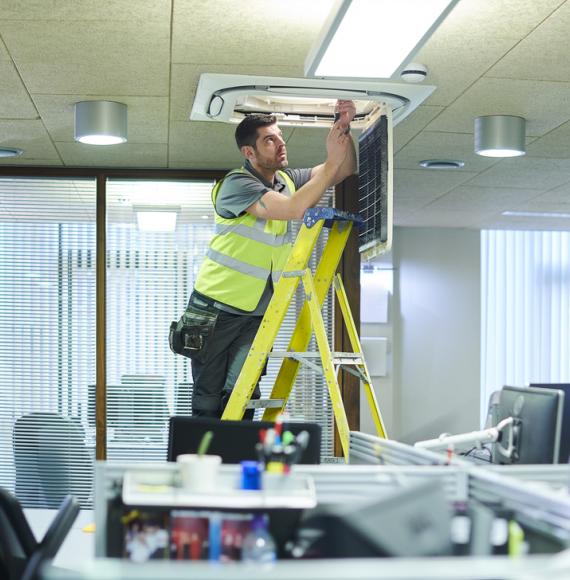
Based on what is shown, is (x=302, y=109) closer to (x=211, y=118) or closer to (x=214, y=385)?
(x=211, y=118)

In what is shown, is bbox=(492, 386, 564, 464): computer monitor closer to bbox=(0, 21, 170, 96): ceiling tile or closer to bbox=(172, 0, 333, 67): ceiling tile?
bbox=(172, 0, 333, 67): ceiling tile

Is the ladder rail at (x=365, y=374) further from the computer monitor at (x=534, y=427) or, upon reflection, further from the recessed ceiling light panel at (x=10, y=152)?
the recessed ceiling light panel at (x=10, y=152)

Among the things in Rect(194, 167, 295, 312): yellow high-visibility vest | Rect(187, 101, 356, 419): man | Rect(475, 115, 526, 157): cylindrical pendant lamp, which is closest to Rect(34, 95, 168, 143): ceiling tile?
Rect(187, 101, 356, 419): man

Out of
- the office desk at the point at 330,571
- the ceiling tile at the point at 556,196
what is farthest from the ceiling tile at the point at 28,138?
the office desk at the point at 330,571

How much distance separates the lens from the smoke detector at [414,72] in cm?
348

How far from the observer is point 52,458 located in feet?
19.0

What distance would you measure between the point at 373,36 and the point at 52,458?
3.87m

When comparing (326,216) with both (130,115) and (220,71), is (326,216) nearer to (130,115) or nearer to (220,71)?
(220,71)

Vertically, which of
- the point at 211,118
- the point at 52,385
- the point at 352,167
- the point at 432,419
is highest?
the point at 211,118

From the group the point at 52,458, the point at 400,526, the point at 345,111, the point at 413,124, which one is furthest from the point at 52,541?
the point at 52,458

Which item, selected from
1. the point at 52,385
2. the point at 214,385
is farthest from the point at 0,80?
the point at 52,385

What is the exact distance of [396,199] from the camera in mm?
6824

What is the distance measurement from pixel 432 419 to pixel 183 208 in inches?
152

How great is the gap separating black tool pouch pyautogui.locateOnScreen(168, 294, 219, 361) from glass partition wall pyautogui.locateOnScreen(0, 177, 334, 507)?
2.04 m
